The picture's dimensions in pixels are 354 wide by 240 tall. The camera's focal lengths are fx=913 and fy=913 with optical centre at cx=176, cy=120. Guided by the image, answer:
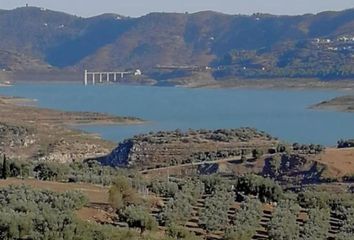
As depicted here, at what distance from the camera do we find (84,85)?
16075 centimetres

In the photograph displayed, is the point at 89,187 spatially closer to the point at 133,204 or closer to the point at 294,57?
the point at 133,204

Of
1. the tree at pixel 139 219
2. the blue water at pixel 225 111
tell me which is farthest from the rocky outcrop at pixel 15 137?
the tree at pixel 139 219

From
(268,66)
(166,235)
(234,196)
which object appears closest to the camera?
(166,235)

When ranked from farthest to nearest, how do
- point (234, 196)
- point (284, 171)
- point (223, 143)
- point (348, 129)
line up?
1. point (348, 129)
2. point (223, 143)
3. point (284, 171)
4. point (234, 196)

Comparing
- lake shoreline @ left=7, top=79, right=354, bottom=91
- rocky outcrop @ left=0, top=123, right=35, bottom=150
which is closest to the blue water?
lake shoreline @ left=7, top=79, right=354, bottom=91

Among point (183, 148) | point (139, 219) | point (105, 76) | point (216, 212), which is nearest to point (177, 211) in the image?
point (216, 212)

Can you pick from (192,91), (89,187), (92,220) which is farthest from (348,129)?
(192,91)

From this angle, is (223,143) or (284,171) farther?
(223,143)

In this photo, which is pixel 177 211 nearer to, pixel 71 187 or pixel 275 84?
pixel 71 187

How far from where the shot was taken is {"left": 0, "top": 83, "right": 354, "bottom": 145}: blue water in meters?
65.3

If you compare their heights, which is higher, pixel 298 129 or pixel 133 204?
pixel 133 204

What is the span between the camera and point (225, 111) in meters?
86.6

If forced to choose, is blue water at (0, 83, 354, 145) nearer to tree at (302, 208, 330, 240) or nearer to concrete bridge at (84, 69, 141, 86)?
tree at (302, 208, 330, 240)

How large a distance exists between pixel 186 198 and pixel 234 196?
5.48 feet
